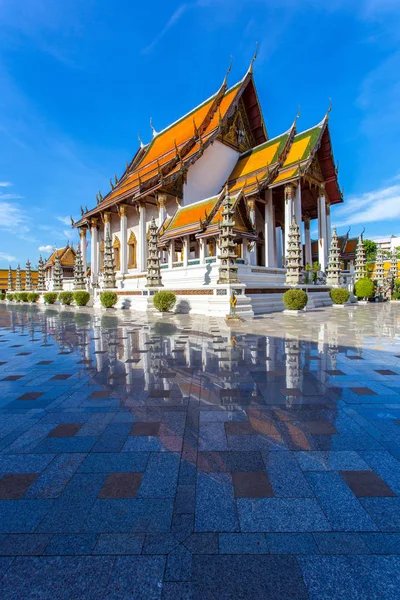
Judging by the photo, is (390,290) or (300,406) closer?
(300,406)

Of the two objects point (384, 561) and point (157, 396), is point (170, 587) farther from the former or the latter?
point (157, 396)

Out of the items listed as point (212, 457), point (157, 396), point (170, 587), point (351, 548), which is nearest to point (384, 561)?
point (351, 548)

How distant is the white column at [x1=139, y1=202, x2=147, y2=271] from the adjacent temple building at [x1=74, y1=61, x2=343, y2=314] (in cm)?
8

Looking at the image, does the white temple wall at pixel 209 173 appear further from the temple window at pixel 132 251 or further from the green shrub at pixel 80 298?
the green shrub at pixel 80 298

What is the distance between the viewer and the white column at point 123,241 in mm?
27531

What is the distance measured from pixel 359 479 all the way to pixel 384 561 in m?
0.64

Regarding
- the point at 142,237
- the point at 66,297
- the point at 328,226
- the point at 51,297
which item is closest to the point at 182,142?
the point at 142,237

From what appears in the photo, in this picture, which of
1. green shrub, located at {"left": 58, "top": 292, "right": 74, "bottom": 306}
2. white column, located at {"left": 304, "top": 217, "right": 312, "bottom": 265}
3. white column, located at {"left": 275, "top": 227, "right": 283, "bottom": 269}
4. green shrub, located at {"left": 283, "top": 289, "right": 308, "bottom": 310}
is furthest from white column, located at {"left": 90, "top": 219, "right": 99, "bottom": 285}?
green shrub, located at {"left": 283, "top": 289, "right": 308, "bottom": 310}

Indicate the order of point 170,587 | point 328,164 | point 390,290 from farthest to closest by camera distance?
point 390,290 → point 328,164 → point 170,587

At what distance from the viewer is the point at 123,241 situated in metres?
27.7

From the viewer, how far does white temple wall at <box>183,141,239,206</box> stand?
24.6 m

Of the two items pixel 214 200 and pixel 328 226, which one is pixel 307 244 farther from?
pixel 214 200

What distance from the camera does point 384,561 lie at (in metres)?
1.41

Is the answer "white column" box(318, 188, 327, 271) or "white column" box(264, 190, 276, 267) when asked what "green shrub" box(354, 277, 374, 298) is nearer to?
"white column" box(318, 188, 327, 271)
